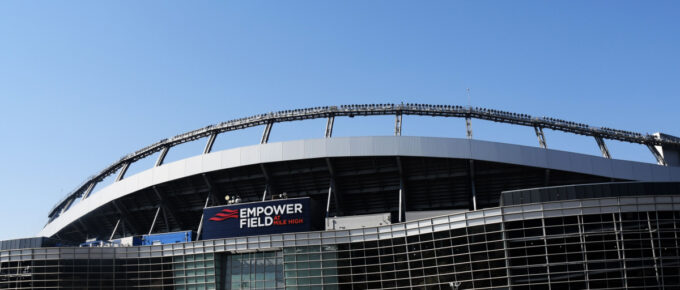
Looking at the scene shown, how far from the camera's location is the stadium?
49.8 m

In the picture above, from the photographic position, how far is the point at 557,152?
7188cm

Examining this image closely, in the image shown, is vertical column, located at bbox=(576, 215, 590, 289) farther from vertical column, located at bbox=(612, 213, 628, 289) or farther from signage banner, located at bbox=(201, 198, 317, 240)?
signage banner, located at bbox=(201, 198, 317, 240)

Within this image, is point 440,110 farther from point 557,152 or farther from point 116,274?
point 116,274

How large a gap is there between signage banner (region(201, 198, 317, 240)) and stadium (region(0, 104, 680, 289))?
5.7 inches

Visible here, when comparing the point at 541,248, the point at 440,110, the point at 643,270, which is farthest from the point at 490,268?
the point at 440,110

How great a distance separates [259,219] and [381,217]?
1272 cm

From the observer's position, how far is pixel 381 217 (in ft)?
208

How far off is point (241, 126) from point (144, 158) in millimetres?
20066

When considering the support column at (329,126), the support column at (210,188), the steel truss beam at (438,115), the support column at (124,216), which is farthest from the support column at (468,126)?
the support column at (124,216)

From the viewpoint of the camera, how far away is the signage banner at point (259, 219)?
214ft

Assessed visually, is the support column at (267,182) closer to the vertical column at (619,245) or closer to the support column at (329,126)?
the support column at (329,126)

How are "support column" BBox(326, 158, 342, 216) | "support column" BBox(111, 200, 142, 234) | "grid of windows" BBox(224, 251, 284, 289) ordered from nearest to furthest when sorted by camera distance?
"grid of windows" BBox(224, 251, 284, 289)
"support column" BBox(326, 158, 342, 216)
"support column" BBox(111, 200, 142, 234)

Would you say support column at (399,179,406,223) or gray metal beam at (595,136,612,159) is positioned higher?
gray metal beam at (595,136,612,159)

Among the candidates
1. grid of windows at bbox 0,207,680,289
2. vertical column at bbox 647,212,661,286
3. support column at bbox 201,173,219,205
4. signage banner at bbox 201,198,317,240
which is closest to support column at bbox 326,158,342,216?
signage banner at bbox 201,198,317,240
